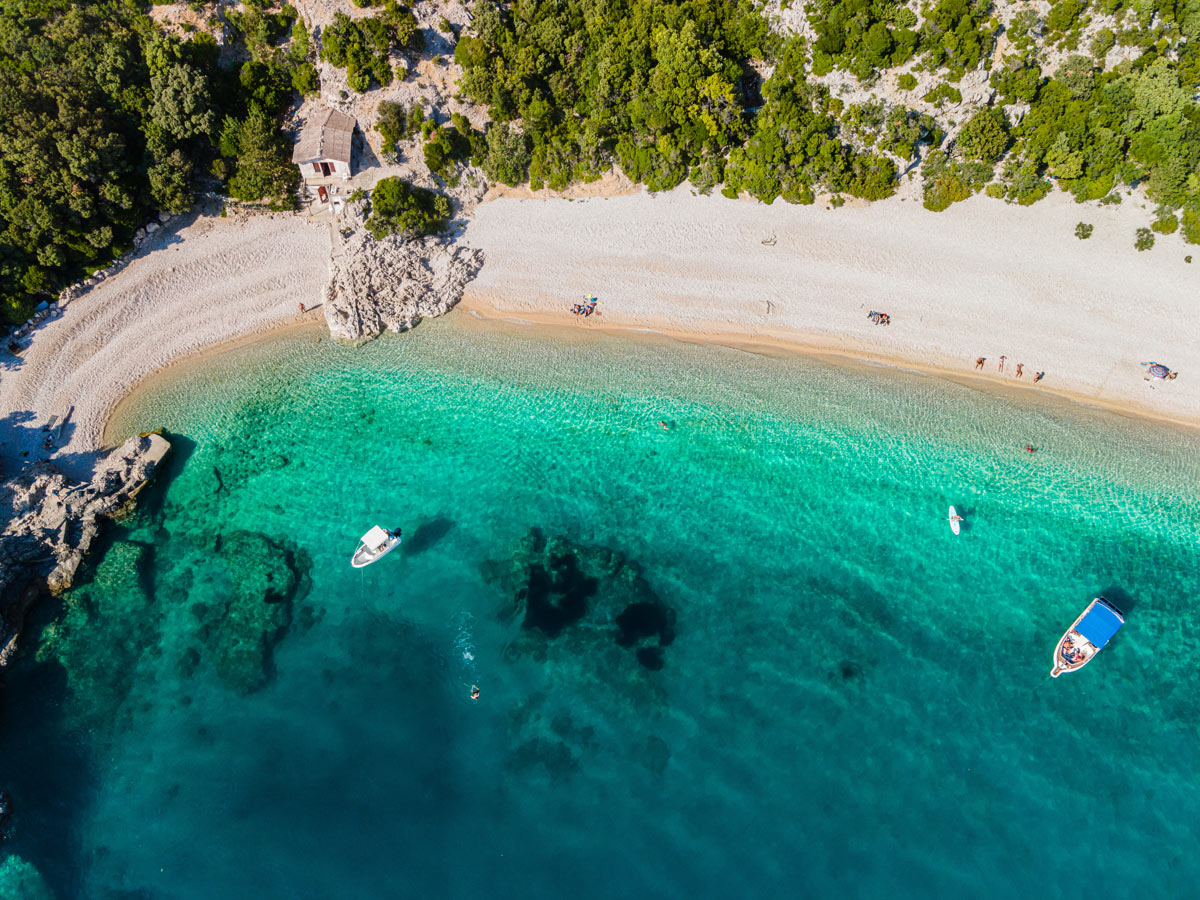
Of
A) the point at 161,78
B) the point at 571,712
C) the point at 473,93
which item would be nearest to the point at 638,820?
the point at 571,712

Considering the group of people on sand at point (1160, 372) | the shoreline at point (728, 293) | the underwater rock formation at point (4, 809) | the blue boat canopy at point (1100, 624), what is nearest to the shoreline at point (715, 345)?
the shoreline at point (728, 293)

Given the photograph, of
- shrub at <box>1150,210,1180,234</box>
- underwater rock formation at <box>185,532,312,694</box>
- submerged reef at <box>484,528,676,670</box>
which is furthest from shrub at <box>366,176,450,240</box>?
shrub at <box>1150,210,1180,234</box>

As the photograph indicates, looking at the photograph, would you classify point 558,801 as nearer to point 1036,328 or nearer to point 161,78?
point 1036,328

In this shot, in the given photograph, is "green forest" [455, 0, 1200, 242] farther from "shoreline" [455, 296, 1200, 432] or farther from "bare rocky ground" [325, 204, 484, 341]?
"shoreline" [455, 296, 1200, 432]

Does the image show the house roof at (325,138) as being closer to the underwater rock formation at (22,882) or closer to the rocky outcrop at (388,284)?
the rocky outcrop at (388,284)

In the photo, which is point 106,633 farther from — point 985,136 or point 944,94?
point 985,136
